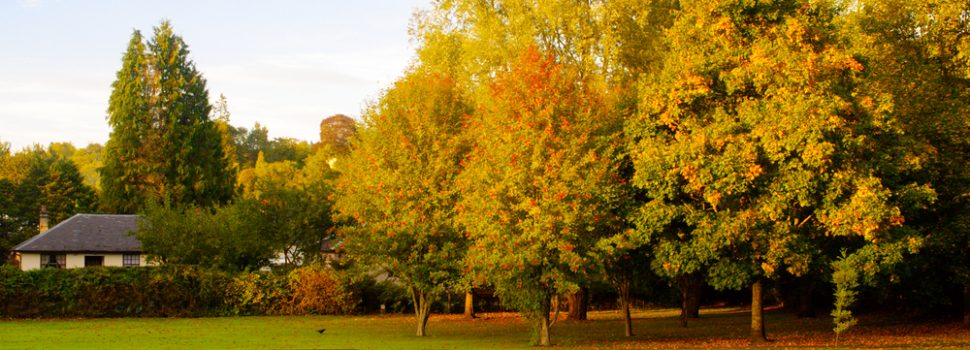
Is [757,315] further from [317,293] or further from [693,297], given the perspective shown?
[317,293]

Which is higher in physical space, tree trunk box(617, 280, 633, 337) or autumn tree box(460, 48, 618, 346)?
autumn tree box(460, 48, 618, 346)

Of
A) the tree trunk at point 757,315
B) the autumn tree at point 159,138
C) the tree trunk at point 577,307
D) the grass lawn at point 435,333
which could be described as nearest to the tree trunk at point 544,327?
the grass lawn at point 435,333

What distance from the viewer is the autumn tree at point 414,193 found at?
2938 centimetres

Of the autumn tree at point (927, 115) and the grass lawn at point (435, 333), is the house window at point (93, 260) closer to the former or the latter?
the grass lawn at point (435, 333)

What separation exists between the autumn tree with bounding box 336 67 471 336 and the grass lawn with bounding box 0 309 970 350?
261 cm

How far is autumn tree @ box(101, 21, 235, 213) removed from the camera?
219 ft

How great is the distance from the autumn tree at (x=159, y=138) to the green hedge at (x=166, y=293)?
83.0ft

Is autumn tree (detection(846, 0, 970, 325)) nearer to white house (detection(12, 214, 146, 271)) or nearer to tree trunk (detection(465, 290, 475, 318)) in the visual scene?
tree trunk (detection(465, 290, 475, 318))

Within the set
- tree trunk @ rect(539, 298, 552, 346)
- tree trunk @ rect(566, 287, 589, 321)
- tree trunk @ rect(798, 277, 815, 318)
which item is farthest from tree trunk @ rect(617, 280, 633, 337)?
tree trunk @ rect(798, 277, 815, 318)

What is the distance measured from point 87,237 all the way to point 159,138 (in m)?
15.2

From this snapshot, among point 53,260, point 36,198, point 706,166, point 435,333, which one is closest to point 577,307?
point 435,333

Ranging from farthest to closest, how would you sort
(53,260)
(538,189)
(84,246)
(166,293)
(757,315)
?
1. (84,246)
2. (53,260)
3. (166,293)
4. (757,315)
5. (538,189)

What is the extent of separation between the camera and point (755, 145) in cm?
2416

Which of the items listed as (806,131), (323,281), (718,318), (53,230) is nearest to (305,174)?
(53,230)
